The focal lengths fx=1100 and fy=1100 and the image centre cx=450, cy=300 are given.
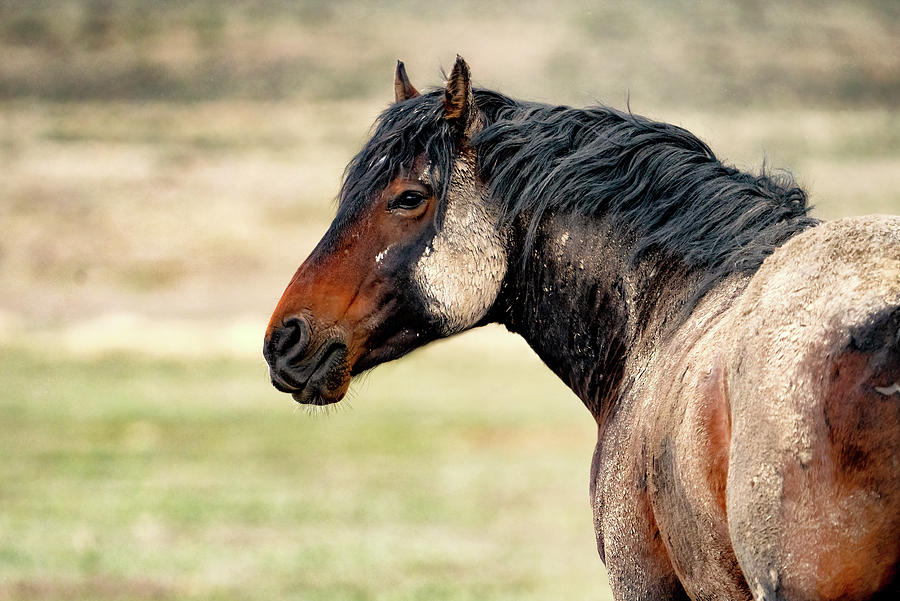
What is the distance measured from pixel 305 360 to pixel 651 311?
105 cm

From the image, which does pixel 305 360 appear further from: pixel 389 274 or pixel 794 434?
pixel 794 434

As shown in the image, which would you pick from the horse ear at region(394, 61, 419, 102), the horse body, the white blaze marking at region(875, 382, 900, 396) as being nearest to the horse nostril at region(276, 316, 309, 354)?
the horse ear at region(394, 61, 419, 102)

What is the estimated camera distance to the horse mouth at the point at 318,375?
11.0 ft

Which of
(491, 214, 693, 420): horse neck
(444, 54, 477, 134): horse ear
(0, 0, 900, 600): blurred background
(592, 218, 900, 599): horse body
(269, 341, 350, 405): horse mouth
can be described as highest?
(0, 0, 900, 600): blurred background

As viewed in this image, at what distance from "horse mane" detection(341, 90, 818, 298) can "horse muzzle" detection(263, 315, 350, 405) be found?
47 centimetres

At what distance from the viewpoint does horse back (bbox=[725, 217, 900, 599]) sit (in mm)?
2135

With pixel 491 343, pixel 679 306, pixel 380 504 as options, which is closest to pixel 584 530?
pixel 380 504

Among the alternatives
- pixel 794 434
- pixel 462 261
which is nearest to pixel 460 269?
pixel 462 261

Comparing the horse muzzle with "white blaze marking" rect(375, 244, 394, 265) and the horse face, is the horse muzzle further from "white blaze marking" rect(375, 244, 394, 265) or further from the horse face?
"white blaze marking" rect(375, 244, 394, 265)

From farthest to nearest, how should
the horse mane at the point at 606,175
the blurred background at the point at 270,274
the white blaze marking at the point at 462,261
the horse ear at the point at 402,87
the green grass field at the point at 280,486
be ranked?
the blurred background at the point at 270,274 → the green grass field at the point at 280,486 → the horse ear at the point at 402,87 → the white blaze marking at the point at 462,261 → the horse mane at the point at 606,175

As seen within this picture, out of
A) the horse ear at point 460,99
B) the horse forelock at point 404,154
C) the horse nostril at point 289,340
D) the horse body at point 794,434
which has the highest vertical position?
the horse ear at point 460,99

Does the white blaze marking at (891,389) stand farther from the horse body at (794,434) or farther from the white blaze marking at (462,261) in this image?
the white blaze marking at (462,261)

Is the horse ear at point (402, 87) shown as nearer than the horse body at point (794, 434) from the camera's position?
No

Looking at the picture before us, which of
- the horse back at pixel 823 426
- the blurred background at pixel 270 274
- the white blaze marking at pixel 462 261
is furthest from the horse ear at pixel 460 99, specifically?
the horse back at pixel 823 426
